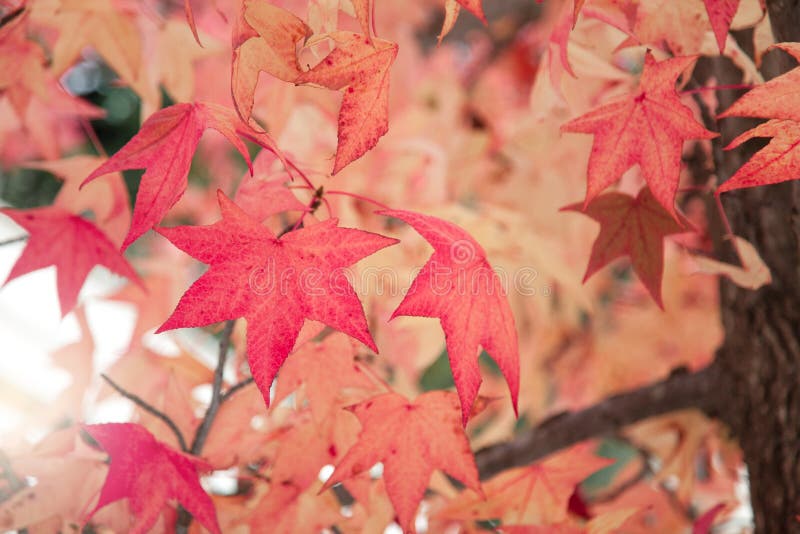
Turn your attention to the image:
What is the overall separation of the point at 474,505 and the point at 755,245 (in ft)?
1.34

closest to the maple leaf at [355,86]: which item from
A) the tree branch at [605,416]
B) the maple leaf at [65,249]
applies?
the maple leaf at [65,249]

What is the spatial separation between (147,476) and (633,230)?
19.7 inches

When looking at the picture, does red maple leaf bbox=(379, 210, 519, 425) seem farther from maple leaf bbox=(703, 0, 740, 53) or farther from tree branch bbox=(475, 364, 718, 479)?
tree branch bbox=(475, 364, 718, 479)

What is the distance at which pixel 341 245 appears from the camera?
1.85 ft

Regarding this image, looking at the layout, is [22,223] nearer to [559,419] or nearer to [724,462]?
[559,419]

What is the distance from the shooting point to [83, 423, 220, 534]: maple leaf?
0.62 metres

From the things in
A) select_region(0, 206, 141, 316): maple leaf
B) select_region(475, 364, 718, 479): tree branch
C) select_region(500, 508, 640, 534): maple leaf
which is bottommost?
select_region(475, 364, 718, 479): tree branch

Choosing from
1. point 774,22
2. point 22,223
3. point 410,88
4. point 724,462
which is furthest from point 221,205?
point 410,88

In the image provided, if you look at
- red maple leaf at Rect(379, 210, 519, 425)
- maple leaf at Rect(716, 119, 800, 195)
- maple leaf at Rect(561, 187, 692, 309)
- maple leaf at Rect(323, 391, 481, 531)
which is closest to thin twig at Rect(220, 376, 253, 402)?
maple leaf at Rect(323, 391, 481, 531)

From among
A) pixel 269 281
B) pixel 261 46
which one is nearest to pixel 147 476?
pixel 269 281

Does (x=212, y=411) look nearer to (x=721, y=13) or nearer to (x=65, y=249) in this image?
(x=65, y=249)

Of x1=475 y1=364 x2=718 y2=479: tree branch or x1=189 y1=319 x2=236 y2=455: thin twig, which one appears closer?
x1=189 y1=319 x2=236 y2=455: thin twig

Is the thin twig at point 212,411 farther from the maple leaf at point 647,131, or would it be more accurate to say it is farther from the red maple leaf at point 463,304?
the maple leaf at point 647,131

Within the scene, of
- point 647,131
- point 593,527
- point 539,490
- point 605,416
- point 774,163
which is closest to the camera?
point 774,163
